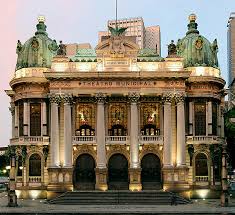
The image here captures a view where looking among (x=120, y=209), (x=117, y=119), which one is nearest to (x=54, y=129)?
(x=117, y=119)

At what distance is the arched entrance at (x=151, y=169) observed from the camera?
76.4 meters

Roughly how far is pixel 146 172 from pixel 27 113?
1539cm

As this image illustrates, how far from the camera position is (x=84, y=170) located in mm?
76688

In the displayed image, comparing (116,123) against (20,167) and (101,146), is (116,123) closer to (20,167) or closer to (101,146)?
(101,146)

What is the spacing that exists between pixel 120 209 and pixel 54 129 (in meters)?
17.7

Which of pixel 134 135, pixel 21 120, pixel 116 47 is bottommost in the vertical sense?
pixel 134 135

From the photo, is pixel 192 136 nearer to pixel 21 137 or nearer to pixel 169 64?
pixel 169 64

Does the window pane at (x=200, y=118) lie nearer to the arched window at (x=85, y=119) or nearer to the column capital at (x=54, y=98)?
the arched window at (x=85, y=119)

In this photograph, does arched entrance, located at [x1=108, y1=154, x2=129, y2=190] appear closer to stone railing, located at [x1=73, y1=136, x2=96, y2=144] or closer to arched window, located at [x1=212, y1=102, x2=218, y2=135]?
stone railing, located at [x1=73, y1=136, x2=96, y2=144]

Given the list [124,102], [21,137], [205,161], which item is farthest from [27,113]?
[205,161]

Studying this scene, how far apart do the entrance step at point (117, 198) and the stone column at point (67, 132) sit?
→ 4550mm

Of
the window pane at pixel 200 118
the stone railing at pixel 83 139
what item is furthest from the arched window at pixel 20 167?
the window pane at pixel 200 118

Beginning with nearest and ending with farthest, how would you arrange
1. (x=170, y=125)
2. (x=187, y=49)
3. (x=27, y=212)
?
(x=27, y=212)
(x=170, y=125)
(x=187, y=49)

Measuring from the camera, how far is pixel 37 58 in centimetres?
7931
